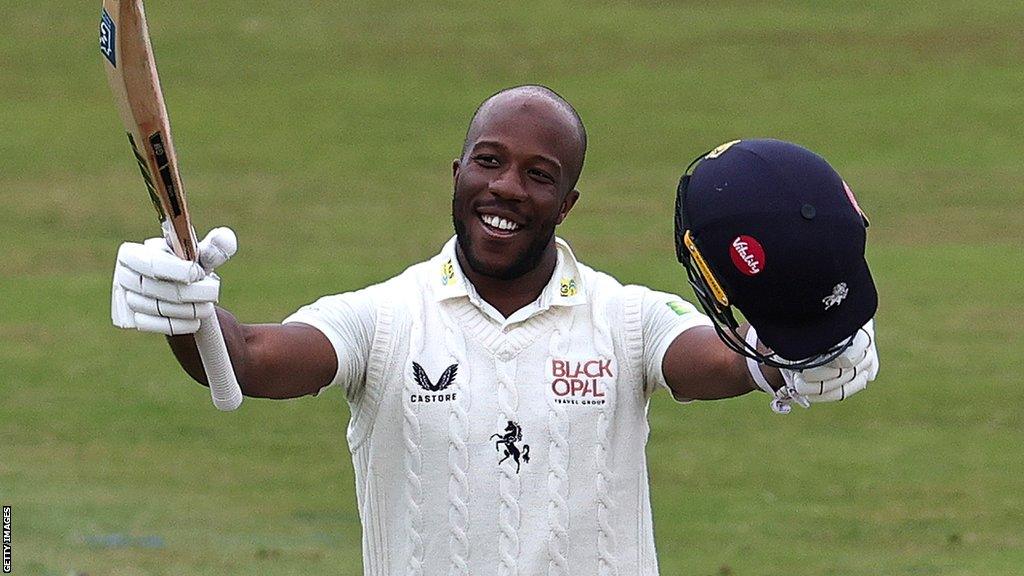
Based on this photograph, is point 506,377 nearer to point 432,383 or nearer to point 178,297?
point 432,383

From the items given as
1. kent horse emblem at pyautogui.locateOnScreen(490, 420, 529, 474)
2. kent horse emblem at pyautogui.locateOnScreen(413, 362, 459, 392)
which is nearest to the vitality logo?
kent horse emblem at pyautogui.locateOnScreen(413, 362, 459, 392)

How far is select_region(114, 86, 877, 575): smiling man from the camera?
5.36 meters

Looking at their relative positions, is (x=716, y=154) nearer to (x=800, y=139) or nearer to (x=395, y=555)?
(x=395, y=555)

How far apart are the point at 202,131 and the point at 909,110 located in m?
9.05

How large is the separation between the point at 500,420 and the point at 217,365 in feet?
2.67

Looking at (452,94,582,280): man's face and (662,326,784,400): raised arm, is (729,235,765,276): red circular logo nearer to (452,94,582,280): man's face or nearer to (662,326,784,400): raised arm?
(662,326,784,400): raised arm

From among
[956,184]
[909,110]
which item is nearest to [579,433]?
[956,184]

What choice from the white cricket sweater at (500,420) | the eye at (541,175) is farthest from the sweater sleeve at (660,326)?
the eye at (541,175)

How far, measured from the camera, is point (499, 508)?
535cm

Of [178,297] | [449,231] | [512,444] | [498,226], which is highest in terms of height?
[449,231]

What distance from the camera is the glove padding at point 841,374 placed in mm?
4898

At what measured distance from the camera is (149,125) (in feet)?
15.8

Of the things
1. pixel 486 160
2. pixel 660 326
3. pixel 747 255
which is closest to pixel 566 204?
pixel 486 160

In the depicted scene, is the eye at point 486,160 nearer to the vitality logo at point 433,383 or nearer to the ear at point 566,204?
the ear at point 566,204
